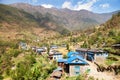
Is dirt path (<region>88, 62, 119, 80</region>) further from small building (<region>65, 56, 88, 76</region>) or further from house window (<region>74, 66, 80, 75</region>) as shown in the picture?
house window (<region>74, 66, 80, 75</region>)

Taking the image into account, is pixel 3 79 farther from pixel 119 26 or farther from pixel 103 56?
pixel 119 26

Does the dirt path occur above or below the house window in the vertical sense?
below

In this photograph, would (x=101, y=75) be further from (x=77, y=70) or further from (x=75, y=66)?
(x=75, y=66)

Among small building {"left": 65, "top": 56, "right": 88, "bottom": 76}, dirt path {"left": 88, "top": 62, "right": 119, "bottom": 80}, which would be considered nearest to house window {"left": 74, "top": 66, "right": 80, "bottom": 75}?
small building {"left": 65, "top": 56, "right": 88, "bottom": 76}

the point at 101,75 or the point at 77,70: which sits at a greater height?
the point at 77,70

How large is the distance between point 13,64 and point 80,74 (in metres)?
46.5

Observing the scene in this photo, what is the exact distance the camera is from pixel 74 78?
3981 centimetres

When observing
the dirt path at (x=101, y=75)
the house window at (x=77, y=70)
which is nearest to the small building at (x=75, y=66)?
the house window at (x=77, y=70)

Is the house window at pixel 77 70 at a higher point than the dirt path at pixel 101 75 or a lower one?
higher

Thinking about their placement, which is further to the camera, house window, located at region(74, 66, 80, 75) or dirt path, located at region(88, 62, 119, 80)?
house window, located at region(74, 66, 80, 75)

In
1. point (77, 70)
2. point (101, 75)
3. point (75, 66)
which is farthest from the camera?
point (75, 66)

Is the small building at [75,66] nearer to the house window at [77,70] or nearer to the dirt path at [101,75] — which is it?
the house window at [77,70]

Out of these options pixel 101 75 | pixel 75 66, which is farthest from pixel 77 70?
pixel 101 75

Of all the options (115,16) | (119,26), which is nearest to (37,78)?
(119,26)
